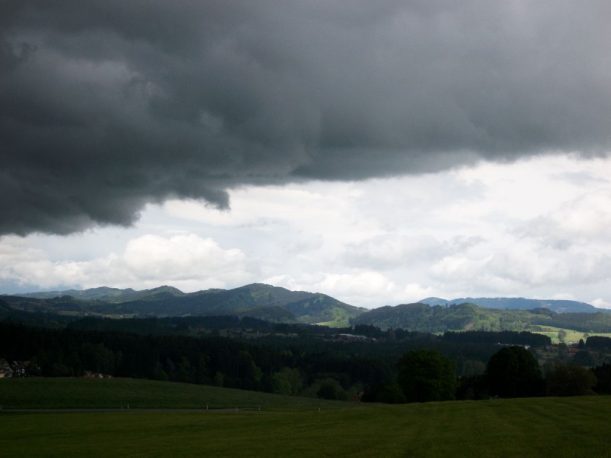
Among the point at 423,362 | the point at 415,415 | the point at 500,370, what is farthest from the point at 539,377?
the point at 415,415

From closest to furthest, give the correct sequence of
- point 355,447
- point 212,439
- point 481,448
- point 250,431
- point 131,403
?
point 481,448 → point 355,447 → point 212,439 → point 250,431 → point 131,403

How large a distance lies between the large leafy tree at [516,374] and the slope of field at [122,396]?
114 feet

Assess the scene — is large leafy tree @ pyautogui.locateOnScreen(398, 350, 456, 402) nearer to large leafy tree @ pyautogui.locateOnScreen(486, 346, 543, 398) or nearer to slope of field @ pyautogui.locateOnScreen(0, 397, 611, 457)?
large leafy tree @ pyautogui.locateOnScreen(486, 346, 543, 398)

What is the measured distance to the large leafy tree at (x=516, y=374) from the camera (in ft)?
443

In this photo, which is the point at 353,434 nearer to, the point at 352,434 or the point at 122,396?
the point at 352,434

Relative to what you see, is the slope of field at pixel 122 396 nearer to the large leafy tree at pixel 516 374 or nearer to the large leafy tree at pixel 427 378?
the large leafy tree at pixel 427 378

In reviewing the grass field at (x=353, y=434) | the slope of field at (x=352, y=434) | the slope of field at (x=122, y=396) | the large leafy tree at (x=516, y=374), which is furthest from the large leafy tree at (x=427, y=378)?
the grass field at (x=353, y=434)

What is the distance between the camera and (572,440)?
1610 inches

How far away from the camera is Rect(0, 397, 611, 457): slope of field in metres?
40.7

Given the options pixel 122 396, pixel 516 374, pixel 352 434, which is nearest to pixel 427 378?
pixel 516 374

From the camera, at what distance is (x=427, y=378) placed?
13388 cm

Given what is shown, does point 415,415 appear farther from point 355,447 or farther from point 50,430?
point 50,430

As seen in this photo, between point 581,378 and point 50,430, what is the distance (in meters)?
99.0

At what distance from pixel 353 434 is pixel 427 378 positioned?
85.0m
